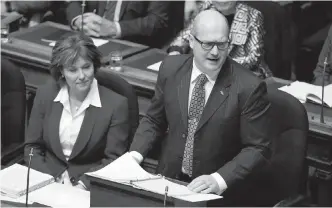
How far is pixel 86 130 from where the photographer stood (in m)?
3.88

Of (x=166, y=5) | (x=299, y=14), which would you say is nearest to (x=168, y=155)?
(x=166, y=5)

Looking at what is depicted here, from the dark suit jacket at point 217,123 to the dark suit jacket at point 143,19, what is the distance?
1.78 meters

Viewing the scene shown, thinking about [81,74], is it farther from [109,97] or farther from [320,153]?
[320,153]

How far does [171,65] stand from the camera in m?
3.68

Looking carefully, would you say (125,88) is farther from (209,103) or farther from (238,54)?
(238,54)

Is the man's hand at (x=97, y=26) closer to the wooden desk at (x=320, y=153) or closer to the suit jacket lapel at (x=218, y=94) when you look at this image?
the wooden desk at (x=320, y=153)

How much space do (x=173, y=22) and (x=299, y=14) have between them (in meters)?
1.03

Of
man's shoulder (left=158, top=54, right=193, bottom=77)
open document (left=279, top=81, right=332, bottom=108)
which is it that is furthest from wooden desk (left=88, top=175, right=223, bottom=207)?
open document (left=279, top=81, right=332, bottom=108)

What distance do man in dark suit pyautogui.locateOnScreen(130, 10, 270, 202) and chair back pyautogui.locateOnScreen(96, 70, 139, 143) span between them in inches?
10.8

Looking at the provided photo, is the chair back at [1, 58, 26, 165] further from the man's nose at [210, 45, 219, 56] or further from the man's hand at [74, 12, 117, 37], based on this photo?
the man's nose at [210, 45, 219, 56]

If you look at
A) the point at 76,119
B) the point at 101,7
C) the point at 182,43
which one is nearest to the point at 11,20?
the point at 101,7

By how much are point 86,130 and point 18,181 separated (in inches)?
25.6

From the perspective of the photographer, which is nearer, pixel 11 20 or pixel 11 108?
pixel 11 108

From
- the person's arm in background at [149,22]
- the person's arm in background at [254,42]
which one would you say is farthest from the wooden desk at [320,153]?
the person's arm in background at [149,22]
